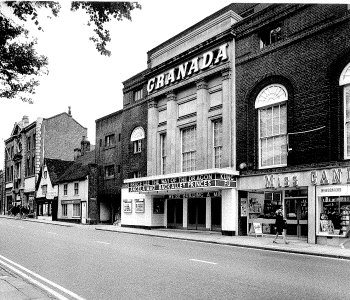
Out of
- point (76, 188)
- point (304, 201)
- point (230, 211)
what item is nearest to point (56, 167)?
point (76, 188)

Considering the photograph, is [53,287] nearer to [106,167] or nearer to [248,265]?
[248,265]

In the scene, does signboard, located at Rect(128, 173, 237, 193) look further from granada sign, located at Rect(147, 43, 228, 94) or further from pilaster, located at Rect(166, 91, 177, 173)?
granada sign, located at Rect(147, 43, 228, 94)

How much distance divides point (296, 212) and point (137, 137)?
15.7 meters

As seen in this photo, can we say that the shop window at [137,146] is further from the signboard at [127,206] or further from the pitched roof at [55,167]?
the pitched roof at [55,167]

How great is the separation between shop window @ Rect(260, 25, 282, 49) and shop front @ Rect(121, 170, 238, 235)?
7.46 metres

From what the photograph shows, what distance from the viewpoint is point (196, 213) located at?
87.8 feet

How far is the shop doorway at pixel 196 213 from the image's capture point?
2627 centimetres

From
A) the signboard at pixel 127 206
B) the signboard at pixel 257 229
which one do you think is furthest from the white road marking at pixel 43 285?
the signboard at pixel 127 206

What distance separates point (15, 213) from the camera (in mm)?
49281

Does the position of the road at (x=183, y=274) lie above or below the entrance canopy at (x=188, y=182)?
below

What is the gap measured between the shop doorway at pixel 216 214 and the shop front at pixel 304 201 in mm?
2263

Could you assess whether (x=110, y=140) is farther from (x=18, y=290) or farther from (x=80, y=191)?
(x=18, y=290)

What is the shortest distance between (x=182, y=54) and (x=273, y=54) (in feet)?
24.0

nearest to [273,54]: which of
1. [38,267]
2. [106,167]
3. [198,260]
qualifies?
[198,260]
